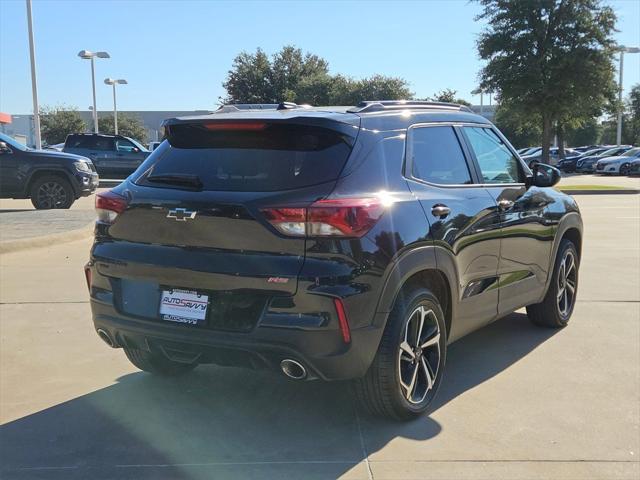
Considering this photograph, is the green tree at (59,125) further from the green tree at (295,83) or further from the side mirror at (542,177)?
the side mirror at (542,177)

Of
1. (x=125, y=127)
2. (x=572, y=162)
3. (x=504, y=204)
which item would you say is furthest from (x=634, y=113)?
(x=504, y=204)

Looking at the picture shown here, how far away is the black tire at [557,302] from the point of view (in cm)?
561

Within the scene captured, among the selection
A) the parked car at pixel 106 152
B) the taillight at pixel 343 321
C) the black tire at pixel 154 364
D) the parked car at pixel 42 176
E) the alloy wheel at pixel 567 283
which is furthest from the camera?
the parked car at pixel 106 152

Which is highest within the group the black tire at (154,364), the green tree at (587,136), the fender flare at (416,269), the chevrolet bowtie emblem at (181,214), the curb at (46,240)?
the green tree at (587,136)

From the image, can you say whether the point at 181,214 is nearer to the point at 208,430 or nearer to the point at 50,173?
the point at 208,430

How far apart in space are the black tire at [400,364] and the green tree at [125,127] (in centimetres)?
6285

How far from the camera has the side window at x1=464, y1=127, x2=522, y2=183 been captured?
4.73m

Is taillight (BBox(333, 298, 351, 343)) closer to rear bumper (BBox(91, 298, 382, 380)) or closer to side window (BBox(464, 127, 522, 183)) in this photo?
rear bumper (BBox(91, 298, 382, 380))

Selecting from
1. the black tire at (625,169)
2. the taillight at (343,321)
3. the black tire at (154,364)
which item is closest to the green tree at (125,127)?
the black tire at (625,169)

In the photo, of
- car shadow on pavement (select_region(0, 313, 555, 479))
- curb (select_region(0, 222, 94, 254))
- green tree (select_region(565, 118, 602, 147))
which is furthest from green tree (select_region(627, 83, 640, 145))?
car shadow on pavement (select_region(0, 313, 555, 479))

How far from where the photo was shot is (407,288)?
367 centimetres

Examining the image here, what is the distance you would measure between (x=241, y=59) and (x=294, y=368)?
58.6 m

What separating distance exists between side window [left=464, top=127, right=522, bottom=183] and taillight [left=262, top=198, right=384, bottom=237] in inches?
68.9

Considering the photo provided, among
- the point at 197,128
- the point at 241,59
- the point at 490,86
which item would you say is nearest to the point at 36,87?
the point at 490,86
